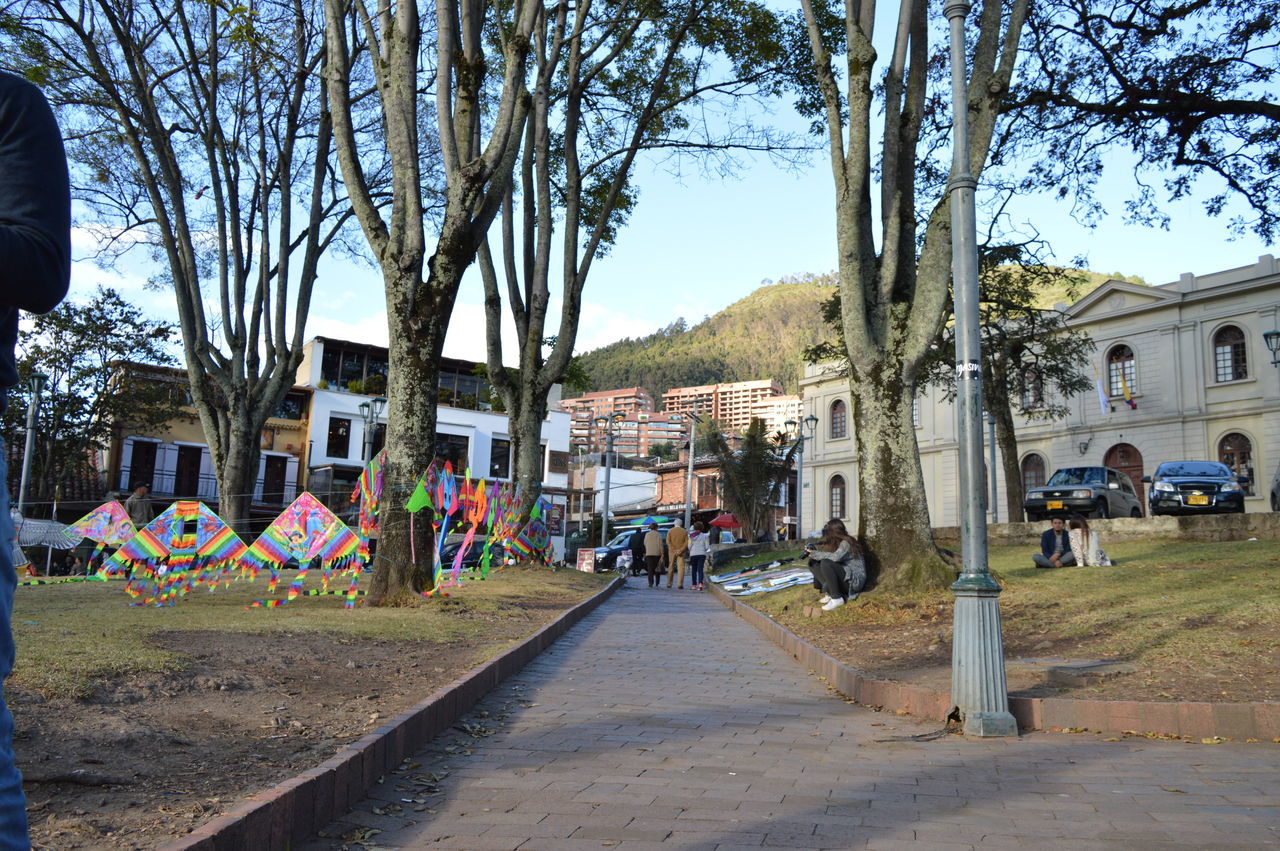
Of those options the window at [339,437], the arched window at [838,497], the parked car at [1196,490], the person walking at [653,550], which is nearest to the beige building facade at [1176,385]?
the arched window at [838,497]

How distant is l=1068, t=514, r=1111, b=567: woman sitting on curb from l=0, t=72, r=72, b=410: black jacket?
14285 mm

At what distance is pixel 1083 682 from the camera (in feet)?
21.8

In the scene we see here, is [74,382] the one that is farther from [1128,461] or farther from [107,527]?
[1128,461]

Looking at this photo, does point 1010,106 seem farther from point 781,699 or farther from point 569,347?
point 781,699

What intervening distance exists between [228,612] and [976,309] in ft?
23.9

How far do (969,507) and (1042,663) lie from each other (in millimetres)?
1714

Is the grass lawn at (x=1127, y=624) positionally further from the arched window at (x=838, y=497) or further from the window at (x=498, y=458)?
the window at (x=498, y=458)

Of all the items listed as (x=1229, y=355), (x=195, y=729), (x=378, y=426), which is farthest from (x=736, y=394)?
(x=195, y=729)

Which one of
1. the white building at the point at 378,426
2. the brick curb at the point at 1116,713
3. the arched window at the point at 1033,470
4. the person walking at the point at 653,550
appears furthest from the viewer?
the white building at the point at 378,426

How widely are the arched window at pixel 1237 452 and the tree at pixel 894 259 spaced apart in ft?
92.0

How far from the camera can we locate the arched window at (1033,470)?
135 feet

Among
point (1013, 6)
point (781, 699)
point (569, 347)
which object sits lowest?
point (781, 699)

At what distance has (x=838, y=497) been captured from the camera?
49969mm

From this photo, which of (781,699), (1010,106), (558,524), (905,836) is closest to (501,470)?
(558,524)
